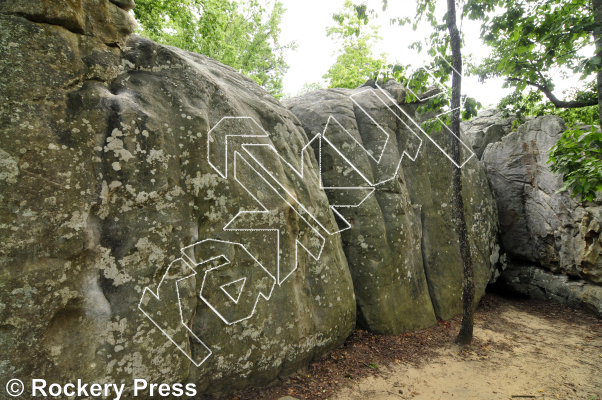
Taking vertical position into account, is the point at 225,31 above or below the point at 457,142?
above

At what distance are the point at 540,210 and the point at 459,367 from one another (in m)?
4.94

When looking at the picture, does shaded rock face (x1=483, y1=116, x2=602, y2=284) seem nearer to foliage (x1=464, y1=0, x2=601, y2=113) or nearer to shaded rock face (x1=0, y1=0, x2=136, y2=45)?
foliage (x1=464, y1=0, x2=601, y2=113)

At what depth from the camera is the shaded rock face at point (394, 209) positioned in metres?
5.40

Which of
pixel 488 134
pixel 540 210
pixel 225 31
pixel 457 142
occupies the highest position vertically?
pixel 225 31

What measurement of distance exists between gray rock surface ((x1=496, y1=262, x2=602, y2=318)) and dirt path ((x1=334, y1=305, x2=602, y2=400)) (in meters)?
0.97

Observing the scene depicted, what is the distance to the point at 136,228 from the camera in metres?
3.15

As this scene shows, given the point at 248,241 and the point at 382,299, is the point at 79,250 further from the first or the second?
the point at 382,299

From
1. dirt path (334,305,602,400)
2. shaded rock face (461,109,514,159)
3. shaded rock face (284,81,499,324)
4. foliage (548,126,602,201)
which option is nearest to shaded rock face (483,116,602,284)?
shaded rock face (461,109,514,159)

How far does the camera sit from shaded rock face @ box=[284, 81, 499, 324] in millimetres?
5402

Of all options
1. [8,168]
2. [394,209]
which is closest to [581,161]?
[394,209]

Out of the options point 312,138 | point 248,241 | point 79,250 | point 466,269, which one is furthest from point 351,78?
point 79,250

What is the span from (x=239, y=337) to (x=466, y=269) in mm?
3797

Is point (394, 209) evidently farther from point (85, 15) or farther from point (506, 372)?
point (85, 15)

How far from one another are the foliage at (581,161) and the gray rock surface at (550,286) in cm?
441
